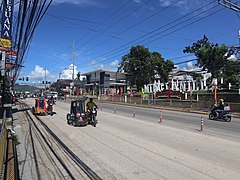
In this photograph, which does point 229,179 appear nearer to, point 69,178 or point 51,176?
point 69,178

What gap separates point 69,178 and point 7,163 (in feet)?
7.86

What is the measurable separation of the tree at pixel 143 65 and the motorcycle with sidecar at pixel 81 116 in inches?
1698

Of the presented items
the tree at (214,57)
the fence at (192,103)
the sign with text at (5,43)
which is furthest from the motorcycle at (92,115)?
the tree at (214,57)

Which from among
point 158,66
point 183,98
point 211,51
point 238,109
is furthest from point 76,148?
point 158,66

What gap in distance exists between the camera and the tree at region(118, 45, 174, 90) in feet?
188

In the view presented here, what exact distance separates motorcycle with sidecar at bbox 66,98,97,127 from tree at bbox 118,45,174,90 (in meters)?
43.1

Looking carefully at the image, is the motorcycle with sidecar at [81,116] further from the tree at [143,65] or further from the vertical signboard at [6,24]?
the tree at [143,65]

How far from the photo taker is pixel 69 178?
555 cm

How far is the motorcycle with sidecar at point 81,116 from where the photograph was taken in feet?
44.8

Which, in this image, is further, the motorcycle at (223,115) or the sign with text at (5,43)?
the motorcycle at (223,115)

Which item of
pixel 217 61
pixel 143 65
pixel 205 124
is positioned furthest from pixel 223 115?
pixel 143 65

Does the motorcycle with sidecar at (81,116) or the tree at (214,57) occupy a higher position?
the tree at (214,57)

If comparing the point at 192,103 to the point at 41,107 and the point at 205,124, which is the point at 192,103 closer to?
the point at 205,124

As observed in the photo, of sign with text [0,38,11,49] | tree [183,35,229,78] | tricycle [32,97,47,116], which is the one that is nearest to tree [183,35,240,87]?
tree [183,35,229,78]
